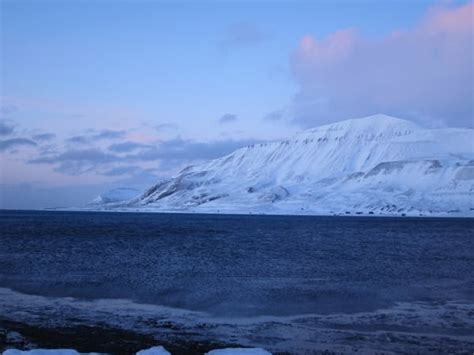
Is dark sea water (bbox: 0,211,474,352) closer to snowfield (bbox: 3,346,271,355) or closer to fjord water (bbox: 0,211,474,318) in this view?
fjord water (bbox: 0,211,474,318)

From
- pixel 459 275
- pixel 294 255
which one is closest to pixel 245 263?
pixel 294 255

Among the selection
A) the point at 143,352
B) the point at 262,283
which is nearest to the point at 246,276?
the point at 262,283

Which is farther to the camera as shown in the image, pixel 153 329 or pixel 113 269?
pixel 113 269

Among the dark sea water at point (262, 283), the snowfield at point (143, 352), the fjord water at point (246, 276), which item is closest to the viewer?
the snowfield at point (143, 352)

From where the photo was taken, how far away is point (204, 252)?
53.8 m

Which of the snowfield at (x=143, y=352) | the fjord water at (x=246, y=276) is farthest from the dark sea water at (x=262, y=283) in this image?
the snowfield at (x=143, y=352)

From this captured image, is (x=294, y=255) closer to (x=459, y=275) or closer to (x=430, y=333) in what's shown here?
(x=459, y=275)

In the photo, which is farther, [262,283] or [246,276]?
[246,276]

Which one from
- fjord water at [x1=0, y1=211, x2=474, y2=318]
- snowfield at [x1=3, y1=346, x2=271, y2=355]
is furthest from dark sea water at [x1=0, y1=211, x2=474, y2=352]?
snowfield at [x1=3, y1=346, x2=271, y2=355]

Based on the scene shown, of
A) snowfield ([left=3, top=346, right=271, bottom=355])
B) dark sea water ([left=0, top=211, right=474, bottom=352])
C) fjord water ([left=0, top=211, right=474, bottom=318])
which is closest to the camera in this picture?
snowfield ([left=3, top=346, right=271, bottom=355])

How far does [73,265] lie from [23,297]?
13.9 m

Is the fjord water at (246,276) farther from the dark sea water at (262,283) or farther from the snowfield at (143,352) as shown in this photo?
the snowfield at (143,352)

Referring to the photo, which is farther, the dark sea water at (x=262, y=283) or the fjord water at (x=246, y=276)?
the fjord water at (x=246, y=276)

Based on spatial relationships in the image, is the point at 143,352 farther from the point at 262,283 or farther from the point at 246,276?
the point at 246,276
